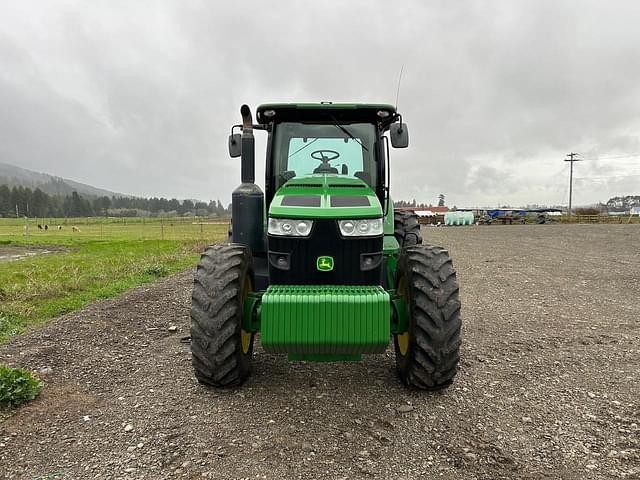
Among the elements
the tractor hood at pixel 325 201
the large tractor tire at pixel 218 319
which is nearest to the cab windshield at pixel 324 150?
the tractor hood at pixel 325 201

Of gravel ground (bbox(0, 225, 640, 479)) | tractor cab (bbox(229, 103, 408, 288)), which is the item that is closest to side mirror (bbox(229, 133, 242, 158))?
tractor cab (bbox(229, 103, 408, 288))

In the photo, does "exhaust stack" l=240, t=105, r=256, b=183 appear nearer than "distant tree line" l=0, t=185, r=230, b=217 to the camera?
Yes

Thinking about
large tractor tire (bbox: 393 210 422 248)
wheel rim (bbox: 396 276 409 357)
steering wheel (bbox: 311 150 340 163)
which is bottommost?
wheel rim (bbox: 396 276 409 357)

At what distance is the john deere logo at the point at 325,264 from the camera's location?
392 cm

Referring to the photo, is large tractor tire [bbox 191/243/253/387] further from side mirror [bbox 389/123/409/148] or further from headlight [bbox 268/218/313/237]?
side mirror [bbox 389/123/409/148]

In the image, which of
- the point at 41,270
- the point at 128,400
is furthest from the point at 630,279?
the point at 41,270

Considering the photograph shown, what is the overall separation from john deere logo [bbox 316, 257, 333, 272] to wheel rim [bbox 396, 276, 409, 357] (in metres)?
0.67

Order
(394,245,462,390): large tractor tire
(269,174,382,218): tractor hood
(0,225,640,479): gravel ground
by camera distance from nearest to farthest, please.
Result: (0,225,640,479): gravel ground, (394,245,462,390): large tractor tire, (269,174,382,218): tractor hood

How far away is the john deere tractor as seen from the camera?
3369 mm

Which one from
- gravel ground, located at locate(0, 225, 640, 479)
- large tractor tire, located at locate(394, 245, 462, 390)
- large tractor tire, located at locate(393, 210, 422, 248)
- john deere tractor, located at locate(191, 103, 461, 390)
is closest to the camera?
gravel ground, located at locate(0, 225, 640, 479)

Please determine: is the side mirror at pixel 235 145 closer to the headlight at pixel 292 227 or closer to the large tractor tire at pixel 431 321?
the headlight at pixel 292 227

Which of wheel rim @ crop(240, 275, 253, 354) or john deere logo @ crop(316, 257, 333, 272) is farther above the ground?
john deere logo @ crop(316, 257, 333, 272)

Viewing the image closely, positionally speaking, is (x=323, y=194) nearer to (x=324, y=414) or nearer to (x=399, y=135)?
(x=399, y=135)

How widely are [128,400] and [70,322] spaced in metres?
3.04
